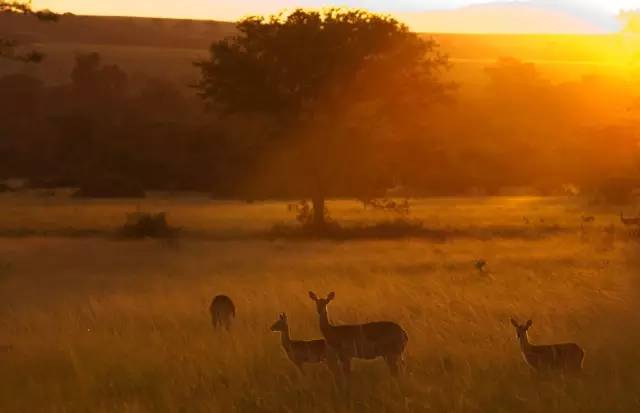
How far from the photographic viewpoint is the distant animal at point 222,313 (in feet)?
37.5

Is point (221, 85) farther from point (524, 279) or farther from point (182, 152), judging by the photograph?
point (182, 152)

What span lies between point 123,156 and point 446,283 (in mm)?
50102

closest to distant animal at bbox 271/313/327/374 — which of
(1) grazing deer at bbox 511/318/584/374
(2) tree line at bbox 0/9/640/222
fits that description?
(1) grazing deer at bbox 511/318/584/374

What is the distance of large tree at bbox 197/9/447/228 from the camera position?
1259 inches

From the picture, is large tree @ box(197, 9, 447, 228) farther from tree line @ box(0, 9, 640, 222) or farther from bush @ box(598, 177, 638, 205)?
bush @ box(598, 177, 638, 205)

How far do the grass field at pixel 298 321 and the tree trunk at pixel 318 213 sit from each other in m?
4.62

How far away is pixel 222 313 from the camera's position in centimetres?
1162

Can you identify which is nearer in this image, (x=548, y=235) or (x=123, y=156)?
(x=548, y=235)

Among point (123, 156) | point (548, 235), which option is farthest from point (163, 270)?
point (123, 156)

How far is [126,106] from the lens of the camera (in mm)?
83750

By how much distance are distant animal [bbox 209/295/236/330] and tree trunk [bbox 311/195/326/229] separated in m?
18.6

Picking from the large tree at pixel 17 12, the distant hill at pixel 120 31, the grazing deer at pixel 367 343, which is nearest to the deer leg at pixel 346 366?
the grazing deer at pixel 367 343

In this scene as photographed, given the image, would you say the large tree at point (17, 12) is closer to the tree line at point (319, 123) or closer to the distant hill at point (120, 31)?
the tree line at point (319, 123)

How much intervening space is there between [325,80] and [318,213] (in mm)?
4516
